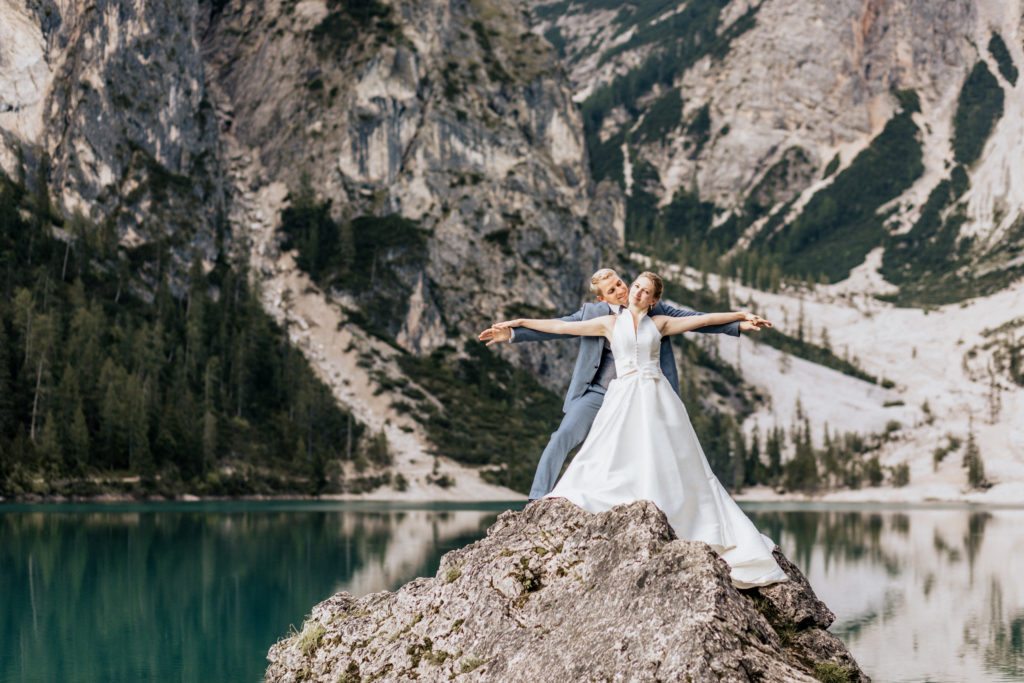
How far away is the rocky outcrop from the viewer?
1148 cm

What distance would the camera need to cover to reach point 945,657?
30.4 metres

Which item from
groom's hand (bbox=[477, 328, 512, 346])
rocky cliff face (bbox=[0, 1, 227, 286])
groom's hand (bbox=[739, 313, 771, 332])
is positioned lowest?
groom's hand (bbox=[477, 328, 512, 346])

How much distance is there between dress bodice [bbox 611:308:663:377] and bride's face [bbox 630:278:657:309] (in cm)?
18

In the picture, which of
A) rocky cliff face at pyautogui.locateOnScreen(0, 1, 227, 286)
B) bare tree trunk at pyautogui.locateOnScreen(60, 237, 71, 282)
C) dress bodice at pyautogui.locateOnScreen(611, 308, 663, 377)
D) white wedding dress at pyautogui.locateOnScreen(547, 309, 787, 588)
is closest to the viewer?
white wedding dress at pyautogui.locateOnScreen(547, 309, 787, 588)

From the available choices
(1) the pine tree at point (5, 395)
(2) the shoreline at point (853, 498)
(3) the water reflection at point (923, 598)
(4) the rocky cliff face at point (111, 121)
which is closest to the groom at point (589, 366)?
(3) the water reflection at point (923, 598)

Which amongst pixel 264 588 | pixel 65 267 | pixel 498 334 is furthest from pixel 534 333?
pixel 65 267

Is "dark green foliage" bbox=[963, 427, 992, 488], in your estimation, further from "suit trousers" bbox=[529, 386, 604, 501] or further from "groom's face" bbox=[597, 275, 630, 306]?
"suit trousers" bbox=[529, 386, 604, 501]

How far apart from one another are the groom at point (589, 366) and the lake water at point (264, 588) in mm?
14406

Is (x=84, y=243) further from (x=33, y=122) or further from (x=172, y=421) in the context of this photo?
A: (x=172, y=421)

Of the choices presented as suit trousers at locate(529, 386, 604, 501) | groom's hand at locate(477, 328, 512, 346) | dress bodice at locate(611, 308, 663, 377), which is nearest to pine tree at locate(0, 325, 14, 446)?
groom's hand at locate(477, 328, 512, 346)

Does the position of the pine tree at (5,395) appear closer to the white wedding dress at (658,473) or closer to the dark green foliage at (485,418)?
the dark green foliage at (485,418)

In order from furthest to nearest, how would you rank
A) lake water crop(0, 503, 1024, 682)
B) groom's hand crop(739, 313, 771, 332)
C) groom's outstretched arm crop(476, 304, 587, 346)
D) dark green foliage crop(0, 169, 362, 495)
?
dark green foliage crop(0, 169, 362, 495), lake water crop(0, 503, 1024, 682), groom's outstretched arm crop(476, 304, 587, 346), groom's hand crop(739, 313, 771, 332)

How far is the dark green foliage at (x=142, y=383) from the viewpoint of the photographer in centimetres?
11694

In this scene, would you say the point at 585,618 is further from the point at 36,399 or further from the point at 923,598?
the point at 36,399
